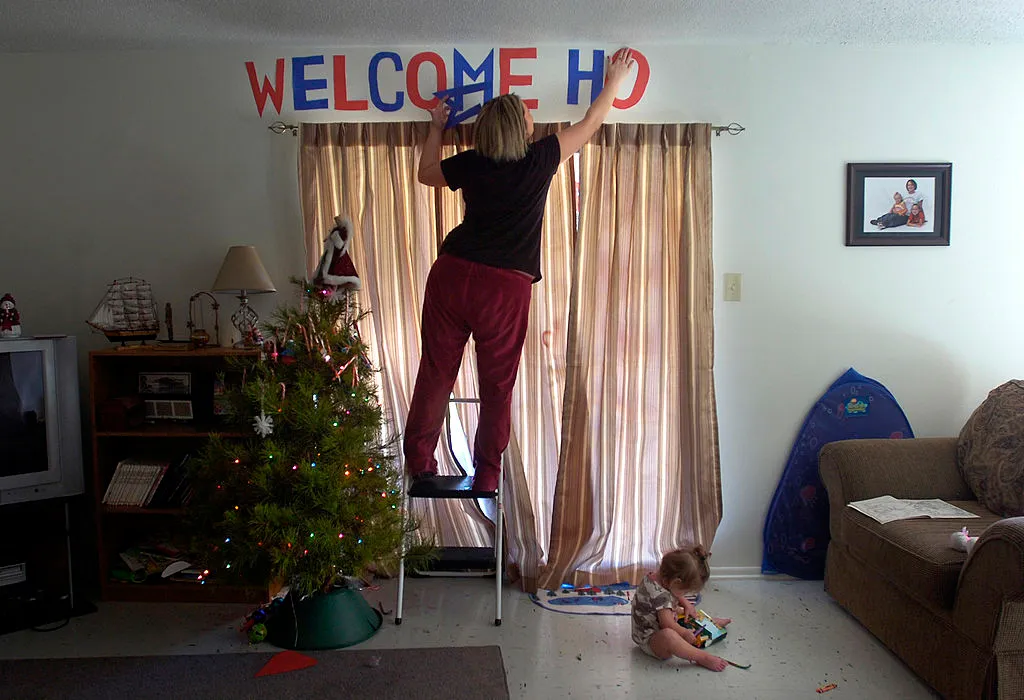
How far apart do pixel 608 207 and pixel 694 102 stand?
59cm

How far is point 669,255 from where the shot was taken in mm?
3008

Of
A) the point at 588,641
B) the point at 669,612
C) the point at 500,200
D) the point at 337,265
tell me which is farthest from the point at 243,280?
the point at 669,612

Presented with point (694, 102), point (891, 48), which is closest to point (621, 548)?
point (694, 102)

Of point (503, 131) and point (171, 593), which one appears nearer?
point (503, 131)

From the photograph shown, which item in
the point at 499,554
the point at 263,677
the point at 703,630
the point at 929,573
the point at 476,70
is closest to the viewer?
the point at 929,573

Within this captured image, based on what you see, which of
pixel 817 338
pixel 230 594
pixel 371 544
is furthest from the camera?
pixel 817 338

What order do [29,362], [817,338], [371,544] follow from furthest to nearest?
1. [817,338]
2. [29,362]
3. [371,544]

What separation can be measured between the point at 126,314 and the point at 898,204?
10.6 feet

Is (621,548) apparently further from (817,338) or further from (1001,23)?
(1001,23)

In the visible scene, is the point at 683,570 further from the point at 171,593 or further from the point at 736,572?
the point at 171,593

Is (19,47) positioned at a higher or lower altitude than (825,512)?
higher

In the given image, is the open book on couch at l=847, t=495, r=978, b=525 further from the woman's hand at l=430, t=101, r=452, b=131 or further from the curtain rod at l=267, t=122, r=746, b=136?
the woman's hand at l=430, t=101, r=452, b=131

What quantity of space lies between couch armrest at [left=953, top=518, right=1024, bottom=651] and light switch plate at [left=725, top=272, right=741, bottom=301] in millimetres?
1337

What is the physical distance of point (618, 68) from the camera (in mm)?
2881
